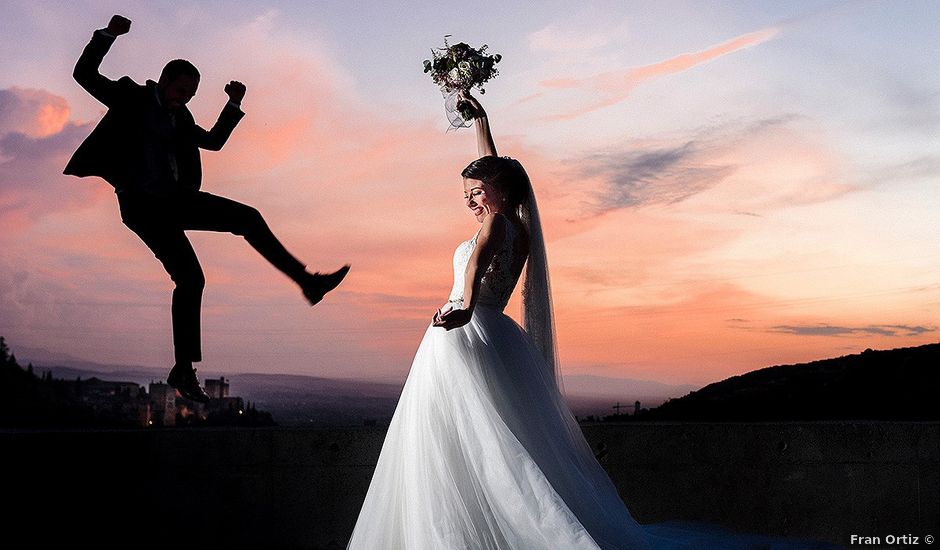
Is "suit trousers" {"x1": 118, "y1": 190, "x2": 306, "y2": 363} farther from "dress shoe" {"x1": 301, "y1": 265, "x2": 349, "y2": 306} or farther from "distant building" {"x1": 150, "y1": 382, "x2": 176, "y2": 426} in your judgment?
"distant building" {"x1": 150, "y1": 382, "x2": 176, "y2": 426}

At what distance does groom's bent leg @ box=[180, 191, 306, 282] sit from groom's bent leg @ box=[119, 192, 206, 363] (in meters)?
0.12

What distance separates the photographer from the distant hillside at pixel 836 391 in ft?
25.7

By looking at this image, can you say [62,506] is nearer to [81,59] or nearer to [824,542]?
[81,59]

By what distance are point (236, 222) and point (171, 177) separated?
46 cm

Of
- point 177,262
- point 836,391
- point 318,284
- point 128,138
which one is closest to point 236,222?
point 177,262

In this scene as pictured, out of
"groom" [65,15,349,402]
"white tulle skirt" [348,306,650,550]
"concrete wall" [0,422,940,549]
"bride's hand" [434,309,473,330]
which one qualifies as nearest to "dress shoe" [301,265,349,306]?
"groom" [65,15,349,402]

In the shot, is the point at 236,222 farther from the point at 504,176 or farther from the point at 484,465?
the point at 484,465

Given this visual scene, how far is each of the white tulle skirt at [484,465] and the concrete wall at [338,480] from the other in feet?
4.88

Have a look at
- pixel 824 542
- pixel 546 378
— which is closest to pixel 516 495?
pixel 546 378

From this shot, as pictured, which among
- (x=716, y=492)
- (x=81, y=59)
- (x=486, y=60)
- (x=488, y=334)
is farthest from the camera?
(x=716, y=492)

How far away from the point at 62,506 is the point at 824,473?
16.4ft

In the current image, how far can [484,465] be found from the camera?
425 centimetres

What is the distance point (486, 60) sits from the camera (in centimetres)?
557

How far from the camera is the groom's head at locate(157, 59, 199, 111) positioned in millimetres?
5207
